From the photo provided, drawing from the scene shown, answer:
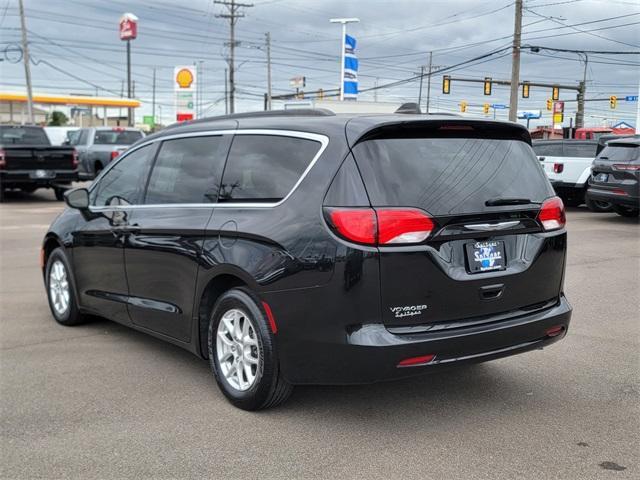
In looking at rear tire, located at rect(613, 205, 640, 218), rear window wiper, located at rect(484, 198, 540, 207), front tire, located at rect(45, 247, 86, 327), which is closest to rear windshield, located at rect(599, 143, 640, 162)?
rear tire, located at rect(613, 205, 640, 218)

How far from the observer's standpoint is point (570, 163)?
17578 millimetres

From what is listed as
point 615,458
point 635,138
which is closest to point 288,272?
point 615,458

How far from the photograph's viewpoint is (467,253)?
3.89 metres

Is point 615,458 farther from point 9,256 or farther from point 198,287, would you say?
point 9,256

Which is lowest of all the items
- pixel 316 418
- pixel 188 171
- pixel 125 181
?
pixel 316 418

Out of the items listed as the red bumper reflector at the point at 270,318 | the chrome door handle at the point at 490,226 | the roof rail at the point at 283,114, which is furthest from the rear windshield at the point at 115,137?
the chrome door handle at the point at 490,226

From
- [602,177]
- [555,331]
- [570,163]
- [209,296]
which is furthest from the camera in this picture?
[570,163]

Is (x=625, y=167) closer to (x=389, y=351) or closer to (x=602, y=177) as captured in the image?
(x=602, y=177)

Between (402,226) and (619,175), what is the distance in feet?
39.8

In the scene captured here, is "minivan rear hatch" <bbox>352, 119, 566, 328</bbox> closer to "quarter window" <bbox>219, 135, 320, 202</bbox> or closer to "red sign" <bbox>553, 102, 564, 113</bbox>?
"quarter window" <bbox>219, 135, 320, 202</bbox>

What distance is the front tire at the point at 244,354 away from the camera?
4027 mm

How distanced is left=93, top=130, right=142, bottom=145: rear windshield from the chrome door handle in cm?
2043

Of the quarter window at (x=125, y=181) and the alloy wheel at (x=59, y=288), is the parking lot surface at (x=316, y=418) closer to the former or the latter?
the alloy wheel at (x=59, y=288)

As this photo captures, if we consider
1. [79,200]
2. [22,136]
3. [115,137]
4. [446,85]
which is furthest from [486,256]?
[446,85]
